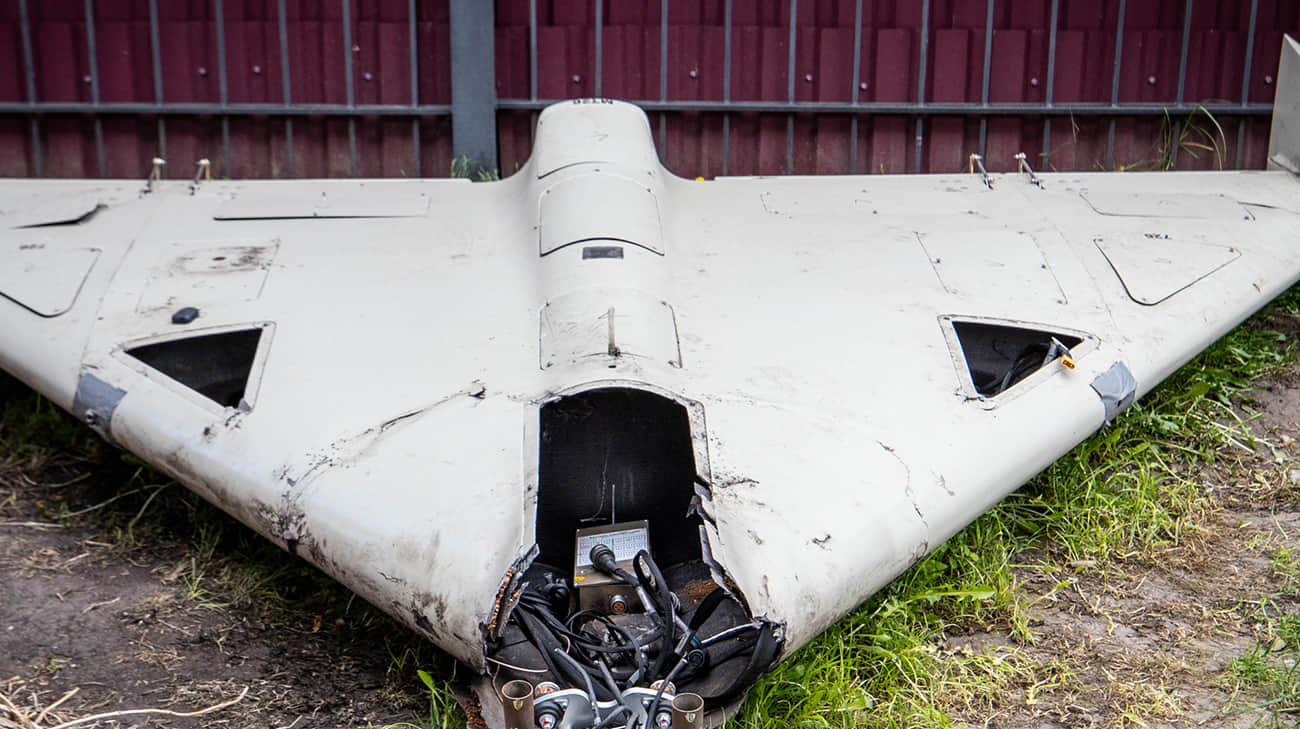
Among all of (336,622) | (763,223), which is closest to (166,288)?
(336,622)

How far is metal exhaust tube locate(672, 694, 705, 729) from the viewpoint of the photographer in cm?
246

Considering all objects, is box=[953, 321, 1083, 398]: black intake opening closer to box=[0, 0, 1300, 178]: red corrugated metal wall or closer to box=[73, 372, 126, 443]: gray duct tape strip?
box=[73, 372, 126, 443]: gray duct tape strip

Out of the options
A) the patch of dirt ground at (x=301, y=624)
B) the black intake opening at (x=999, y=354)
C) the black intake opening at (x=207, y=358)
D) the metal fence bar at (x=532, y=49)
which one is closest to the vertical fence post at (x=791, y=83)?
the metal fence bar at (x=532, y=49)

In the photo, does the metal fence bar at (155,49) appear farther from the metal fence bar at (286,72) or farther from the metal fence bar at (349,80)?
the metal fence bar at (349,80)

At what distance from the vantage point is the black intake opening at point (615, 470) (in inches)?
131

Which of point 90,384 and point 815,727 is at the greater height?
point 90,384

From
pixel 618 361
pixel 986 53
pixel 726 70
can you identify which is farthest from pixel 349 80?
pixel 618 361

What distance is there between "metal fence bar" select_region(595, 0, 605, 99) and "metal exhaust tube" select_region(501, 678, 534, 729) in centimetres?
542

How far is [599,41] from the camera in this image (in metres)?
7.16

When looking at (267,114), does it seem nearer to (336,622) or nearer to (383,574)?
(336,622)

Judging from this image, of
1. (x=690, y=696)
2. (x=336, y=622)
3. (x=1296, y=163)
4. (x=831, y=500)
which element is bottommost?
(x=336, y=622)

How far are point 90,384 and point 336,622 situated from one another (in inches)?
47.4

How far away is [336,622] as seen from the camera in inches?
149

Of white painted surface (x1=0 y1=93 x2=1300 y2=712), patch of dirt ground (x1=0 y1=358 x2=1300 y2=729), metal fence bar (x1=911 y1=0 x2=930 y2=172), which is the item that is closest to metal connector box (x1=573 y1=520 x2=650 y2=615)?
white painted surface (x1=0 y1=93 x2=1300 y2=712)
